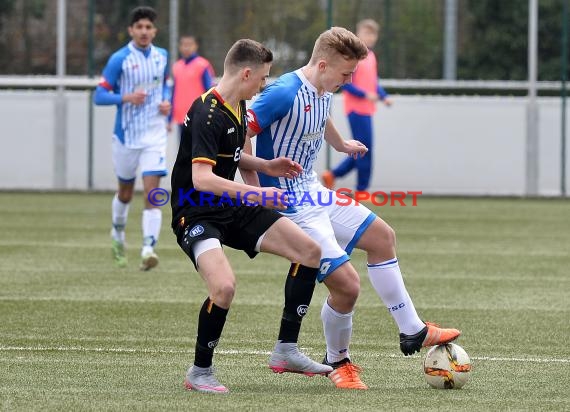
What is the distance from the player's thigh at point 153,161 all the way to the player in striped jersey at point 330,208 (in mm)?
5160

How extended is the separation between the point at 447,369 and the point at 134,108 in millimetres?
6480

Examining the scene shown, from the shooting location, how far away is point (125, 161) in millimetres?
12445

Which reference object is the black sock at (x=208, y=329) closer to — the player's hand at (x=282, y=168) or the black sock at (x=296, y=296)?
the black sock at (x=296, y=296)

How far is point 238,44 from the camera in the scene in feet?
21.7

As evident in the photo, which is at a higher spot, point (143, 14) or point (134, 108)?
point (143, 14)

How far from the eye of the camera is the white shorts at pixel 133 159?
484 inches

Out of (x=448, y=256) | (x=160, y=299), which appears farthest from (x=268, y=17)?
(x=160, y=299)

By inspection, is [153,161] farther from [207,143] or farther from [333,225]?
[207,143]

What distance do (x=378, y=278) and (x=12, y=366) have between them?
203cm

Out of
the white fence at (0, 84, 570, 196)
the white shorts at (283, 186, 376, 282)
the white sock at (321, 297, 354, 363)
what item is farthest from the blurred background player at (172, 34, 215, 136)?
the white sock at (321, 297, 354, 363)

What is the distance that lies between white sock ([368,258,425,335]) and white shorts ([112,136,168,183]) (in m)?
5.49

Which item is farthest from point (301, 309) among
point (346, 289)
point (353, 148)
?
point (353, 148)

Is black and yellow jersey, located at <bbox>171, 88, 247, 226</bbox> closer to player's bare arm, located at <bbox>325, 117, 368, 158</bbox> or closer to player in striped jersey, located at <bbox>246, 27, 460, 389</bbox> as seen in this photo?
player in striped jersey, located at <bbox>246, 27, 460, 389</bbox>

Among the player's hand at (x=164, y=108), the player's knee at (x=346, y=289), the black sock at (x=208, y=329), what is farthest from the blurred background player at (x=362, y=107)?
Result: the black sock at (x=208, y=329)
